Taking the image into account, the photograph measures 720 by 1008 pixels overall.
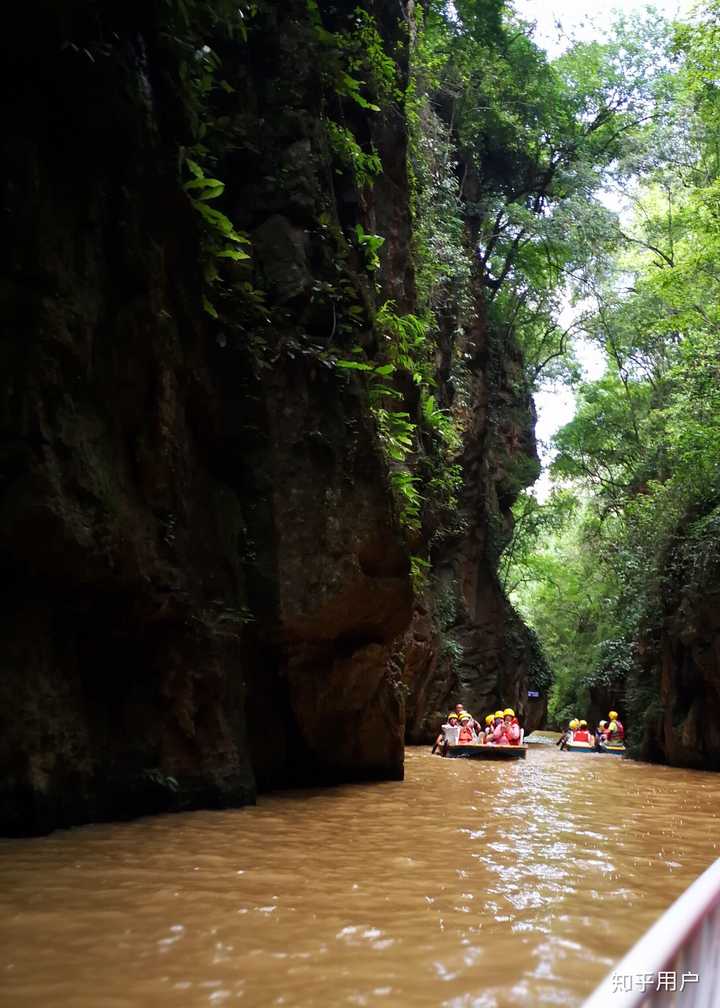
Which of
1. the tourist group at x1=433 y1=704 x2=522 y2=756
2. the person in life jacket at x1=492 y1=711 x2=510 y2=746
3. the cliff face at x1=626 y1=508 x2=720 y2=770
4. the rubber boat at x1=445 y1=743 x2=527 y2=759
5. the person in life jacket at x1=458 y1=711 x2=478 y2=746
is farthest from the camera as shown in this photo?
the person in life jacket at x1=492 y1=711 x2=510 y2=746

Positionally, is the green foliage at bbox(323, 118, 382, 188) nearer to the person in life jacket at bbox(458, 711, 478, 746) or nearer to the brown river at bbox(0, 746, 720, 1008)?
the brown river at bbox(0, 746, 720, 1008)

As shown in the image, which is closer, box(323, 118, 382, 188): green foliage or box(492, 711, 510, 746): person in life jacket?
box(323, 118, 382, 188): green foliage

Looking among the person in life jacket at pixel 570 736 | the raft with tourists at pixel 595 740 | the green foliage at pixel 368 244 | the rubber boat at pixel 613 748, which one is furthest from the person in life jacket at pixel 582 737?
the green foliage at pixel 368 244

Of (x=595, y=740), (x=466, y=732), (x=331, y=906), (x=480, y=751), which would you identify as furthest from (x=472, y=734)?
(x=331, y=906)

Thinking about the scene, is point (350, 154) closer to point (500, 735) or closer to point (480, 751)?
point (480, 751)

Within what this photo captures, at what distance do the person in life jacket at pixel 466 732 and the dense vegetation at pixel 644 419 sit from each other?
182 inches

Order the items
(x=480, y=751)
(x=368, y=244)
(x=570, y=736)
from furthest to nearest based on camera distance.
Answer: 1. (x=570, y=736)
2. (x=480, y=751)
3. (x=368, y=244)

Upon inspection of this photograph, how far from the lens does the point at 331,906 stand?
178 inches

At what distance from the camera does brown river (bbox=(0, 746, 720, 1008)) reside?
3.24 metres

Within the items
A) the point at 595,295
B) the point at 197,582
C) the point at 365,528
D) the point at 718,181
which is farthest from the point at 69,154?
the point at 595,295

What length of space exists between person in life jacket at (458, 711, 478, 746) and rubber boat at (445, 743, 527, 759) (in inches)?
9.7

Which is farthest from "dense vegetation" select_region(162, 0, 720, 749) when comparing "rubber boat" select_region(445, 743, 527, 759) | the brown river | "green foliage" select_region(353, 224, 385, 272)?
the brown river

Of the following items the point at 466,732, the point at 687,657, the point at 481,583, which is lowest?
the point at 466,732

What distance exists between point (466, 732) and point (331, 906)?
A: 634 inches
